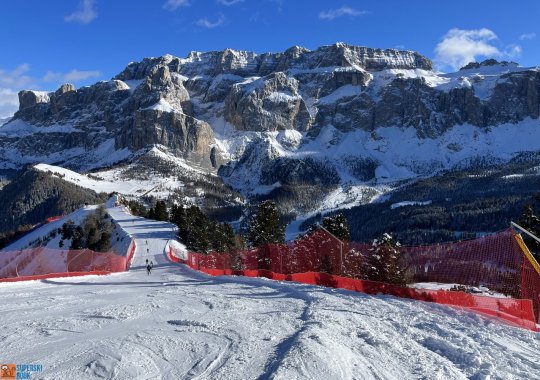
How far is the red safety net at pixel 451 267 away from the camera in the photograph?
15.2 m

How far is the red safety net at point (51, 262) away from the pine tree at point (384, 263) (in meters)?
20.3

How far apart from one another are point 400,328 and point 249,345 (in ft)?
13.4

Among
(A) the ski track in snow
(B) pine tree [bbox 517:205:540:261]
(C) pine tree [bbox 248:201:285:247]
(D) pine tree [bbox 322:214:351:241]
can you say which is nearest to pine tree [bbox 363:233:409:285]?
(B) pine tree [bbox 517:205:540:261]

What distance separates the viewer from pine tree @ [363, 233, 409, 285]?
102 feet

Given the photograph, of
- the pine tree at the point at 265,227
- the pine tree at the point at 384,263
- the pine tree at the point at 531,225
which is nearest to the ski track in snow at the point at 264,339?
the pine tree at the point at 384,263

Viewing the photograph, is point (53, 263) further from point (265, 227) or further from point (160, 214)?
point (160, 214)

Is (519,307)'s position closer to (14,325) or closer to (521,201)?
(14,325)

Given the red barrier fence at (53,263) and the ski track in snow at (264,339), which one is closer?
the ski track in snow at (264,339)

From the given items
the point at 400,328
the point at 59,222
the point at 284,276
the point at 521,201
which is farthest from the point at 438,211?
the point at 400,328

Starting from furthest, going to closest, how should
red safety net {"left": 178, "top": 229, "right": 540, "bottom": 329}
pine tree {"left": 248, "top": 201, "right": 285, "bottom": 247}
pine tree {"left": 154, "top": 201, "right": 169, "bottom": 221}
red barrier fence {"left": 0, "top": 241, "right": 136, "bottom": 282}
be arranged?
pine tree {"left": 154, "top": 201, "right": 169, "bottom": 221} → pine tree {"left": 248, "top": 201, "right": 285, "bottom": 247} → red barrier fence {"left": 0, "top": 241, "right": 136, "bottom": 282} → red safety net {"left": 178, "top": 229, "right": 540, "bottom": 329}

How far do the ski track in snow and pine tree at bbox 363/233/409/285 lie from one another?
43.0ft

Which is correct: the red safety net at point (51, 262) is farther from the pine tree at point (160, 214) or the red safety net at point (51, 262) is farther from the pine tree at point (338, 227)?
the pine tree at point (160, 214)

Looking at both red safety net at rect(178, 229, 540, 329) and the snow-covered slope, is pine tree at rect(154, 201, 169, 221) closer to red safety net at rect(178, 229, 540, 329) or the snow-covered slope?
red safety net at rect(178, 229, 540, 329)

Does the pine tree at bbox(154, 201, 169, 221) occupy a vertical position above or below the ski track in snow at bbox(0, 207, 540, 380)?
above
